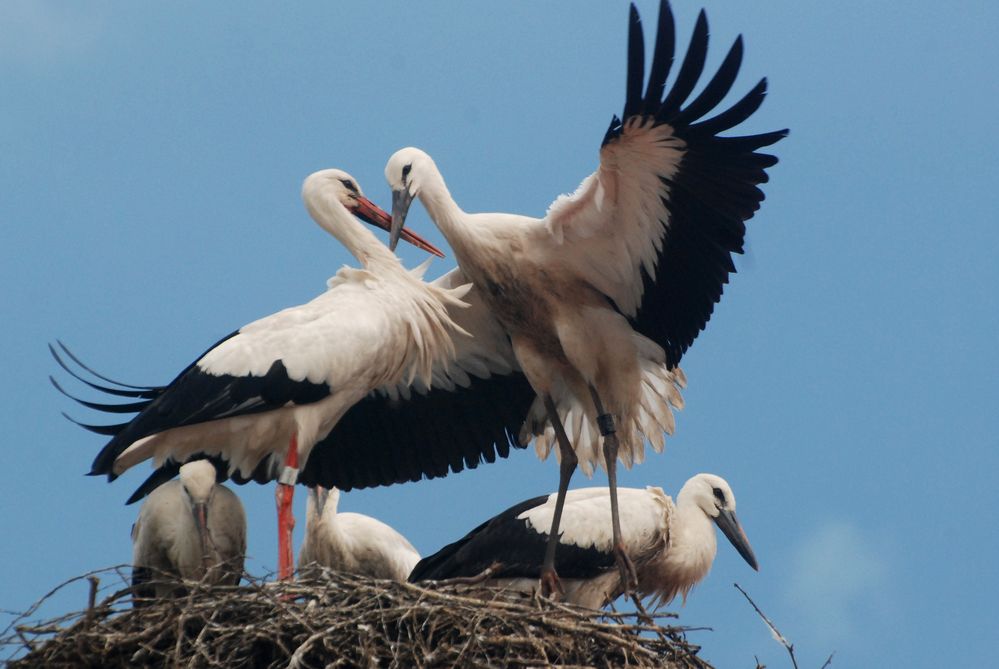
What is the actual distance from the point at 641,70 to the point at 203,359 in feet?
6.67

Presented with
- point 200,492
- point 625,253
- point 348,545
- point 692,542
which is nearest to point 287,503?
point 200,492

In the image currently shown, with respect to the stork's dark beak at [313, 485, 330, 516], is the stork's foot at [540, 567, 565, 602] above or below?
below

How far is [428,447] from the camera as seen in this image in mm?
8531

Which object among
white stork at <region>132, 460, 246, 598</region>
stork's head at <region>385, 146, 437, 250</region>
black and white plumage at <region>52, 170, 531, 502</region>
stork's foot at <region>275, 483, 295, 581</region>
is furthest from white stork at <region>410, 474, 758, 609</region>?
stork's head at <region>385, 146, 437, 250</region>

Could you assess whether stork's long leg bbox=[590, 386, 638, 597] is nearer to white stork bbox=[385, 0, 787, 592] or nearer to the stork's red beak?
white stork bbox=[385, 0, 787, 592]

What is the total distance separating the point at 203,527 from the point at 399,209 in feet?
5.61

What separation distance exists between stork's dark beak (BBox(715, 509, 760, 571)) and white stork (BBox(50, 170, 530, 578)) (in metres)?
1.10

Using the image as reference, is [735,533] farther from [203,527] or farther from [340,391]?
[203,527]

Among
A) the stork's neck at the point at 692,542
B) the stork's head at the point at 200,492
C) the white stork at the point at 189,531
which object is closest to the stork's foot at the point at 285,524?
the white stork at the point at 189,531

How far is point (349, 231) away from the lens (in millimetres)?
8023

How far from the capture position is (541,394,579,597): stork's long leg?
7.82 m

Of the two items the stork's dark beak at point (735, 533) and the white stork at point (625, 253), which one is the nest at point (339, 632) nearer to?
→ the white stork at point (625, 253)

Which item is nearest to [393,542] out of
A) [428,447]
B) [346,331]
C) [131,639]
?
[428,447]

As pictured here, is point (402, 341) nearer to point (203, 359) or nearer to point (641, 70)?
A: point (203, 359)
